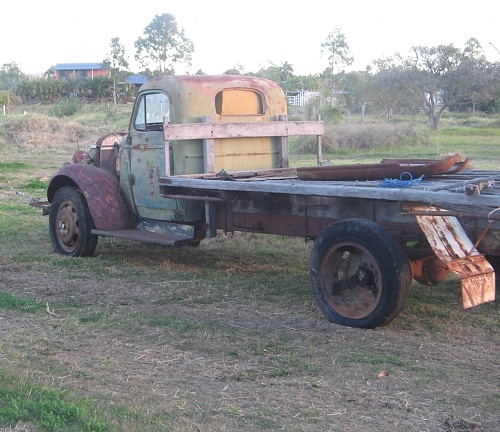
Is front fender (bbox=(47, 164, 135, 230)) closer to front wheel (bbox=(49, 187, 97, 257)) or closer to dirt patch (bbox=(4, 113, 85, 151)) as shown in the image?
Result: front wheel (bbox=(49, 187, 97, 257))

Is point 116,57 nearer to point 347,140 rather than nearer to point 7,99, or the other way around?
point 7,99

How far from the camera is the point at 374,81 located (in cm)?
4400

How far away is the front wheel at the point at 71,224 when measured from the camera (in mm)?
8680

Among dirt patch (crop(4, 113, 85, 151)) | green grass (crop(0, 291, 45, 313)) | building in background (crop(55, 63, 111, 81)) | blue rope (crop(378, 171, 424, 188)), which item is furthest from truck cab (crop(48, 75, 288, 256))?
building in background (crop(55, 63, 111, 81))

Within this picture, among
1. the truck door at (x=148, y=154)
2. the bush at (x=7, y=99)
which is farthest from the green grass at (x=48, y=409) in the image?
the bush at (x=7, y=99)

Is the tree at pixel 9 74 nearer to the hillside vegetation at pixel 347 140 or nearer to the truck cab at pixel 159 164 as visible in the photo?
the hillside vegetation at pixel 347 140

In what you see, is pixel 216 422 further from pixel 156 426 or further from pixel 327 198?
pixel 327 198

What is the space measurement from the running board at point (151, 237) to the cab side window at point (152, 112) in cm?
114

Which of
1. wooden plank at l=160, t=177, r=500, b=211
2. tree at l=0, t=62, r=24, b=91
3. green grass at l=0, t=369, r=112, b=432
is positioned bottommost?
green grass at l=0, t=369, r=112, b=432

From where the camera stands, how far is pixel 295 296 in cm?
701

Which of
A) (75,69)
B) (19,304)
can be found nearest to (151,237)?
(19,304)

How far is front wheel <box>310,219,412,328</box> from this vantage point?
555 centimetres

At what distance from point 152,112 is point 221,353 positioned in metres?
3.75

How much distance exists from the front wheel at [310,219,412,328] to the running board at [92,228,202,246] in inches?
82.2
